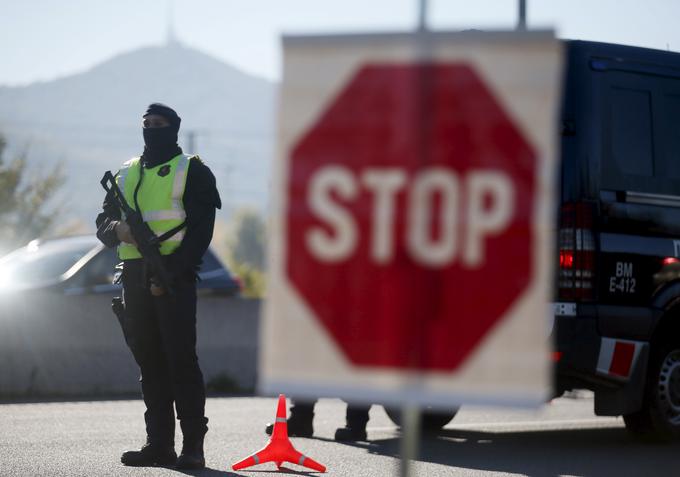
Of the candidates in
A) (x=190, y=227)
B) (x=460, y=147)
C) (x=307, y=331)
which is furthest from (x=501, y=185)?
(x=190, y=227)

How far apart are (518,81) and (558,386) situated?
20.1 ft

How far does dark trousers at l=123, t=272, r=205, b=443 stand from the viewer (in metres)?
7.46

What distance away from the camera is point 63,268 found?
13.0 m

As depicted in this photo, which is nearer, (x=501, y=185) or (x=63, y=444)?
(x=501, y=185)

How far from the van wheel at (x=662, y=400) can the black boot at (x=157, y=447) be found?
10.8 ft

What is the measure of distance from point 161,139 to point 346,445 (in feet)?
8.30

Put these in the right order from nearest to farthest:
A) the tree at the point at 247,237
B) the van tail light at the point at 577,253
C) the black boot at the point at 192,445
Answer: the black boot at the point at 192,445, the van tail light at the point at 577,253, the tree at the point at 247,237

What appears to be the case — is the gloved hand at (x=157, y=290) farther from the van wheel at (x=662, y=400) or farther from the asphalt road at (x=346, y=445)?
the van wheel at (x=662, y=400)

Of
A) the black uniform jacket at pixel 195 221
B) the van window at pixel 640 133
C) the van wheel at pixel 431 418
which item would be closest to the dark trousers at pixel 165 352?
the black uniform jacket at pixel 195 221

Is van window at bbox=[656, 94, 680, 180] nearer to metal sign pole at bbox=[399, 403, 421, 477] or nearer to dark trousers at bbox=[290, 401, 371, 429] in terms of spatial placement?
dark trousers at bbox=[290, 401, 371, 429]

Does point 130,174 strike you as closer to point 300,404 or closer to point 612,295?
point 300,404

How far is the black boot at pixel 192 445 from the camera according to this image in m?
7.33

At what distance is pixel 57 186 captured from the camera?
183 feet

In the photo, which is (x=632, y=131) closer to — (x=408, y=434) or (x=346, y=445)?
(x=346, y=445)
